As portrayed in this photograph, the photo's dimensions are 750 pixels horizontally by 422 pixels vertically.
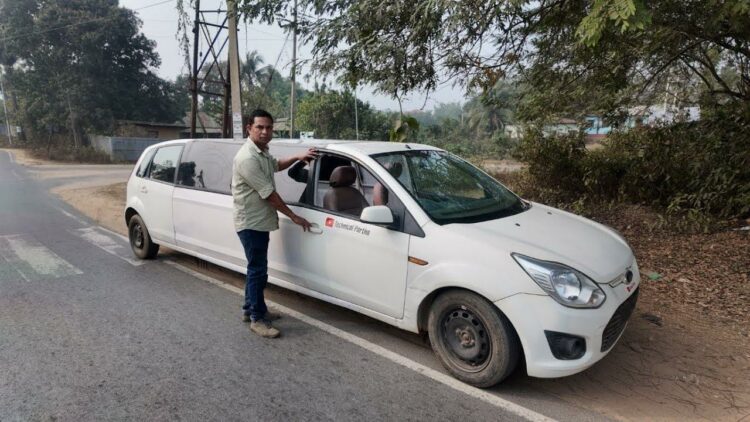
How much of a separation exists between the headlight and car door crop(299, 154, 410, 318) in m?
0.89

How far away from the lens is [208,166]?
4.88 metres

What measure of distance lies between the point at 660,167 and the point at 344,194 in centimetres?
658

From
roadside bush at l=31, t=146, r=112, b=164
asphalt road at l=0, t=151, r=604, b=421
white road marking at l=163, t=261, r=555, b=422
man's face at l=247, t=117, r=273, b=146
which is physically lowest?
roadside bush at l=31, t=146, r=112, b=164

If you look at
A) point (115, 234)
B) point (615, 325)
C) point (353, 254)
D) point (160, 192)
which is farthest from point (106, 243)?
point (615, 325)

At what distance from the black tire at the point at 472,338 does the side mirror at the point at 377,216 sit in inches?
25.7

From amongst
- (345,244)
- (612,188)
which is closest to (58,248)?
(345,244)

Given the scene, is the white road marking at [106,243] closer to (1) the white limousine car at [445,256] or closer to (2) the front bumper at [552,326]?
(1) the white limousine car at [445,256]

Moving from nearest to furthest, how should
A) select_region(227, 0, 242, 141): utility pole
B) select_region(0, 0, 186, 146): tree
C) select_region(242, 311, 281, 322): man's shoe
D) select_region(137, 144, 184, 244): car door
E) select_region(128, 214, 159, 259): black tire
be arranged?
select_region(242, 311, 281, 322): man's shoe → select_region(137, 144, 184, 244): car door → select_region(128, 214, 159, 259): black tire → select_region(227, 0, 242, 141): utility pole → select_region(0, 0, 186, 146): tree

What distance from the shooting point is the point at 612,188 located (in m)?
8.60

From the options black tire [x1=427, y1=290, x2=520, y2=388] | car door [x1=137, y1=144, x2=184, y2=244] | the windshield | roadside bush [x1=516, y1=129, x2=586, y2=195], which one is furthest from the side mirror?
roadside bush [x1=516, y1=129, x2=586, y2=195]

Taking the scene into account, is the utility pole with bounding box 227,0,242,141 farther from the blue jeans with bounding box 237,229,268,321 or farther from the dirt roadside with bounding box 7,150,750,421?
the dirt roadside with bounding box 7,150,750,421

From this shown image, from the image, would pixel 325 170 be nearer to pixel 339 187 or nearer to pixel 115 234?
pixel 339 187

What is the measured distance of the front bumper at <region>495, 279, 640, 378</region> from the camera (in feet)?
8.85

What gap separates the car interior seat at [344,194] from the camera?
12.5 ft
